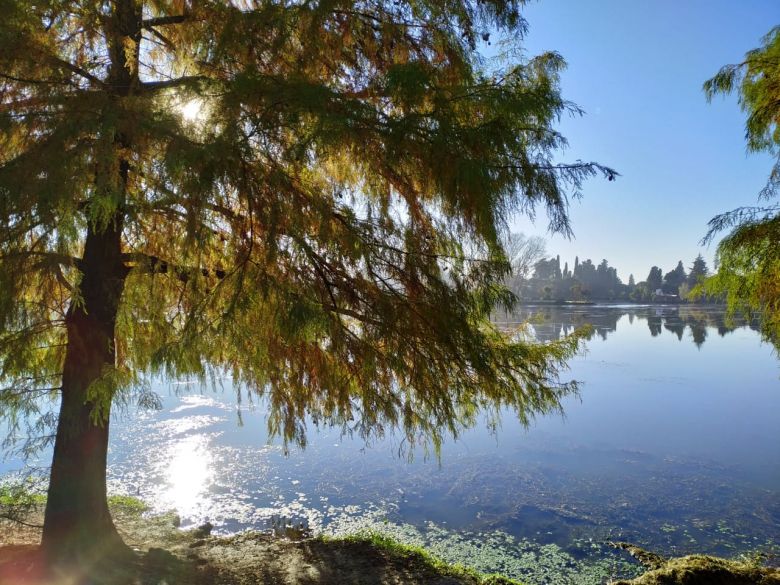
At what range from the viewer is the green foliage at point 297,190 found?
2984 millimetres

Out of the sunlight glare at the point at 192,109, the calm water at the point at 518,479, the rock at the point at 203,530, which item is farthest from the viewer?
the calm water at the point at 518,479

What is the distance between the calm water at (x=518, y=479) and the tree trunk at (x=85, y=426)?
3.97 ft

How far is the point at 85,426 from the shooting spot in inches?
160

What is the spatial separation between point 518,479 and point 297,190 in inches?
288

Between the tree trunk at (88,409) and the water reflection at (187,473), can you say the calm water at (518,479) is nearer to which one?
the water reflection at (187,473)

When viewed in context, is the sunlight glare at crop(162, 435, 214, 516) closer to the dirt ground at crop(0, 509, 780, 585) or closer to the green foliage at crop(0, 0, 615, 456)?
the dirt ground at crop(0, 509, 780, 585)

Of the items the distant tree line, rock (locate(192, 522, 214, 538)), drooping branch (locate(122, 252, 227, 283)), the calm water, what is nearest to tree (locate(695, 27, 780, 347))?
the calm water

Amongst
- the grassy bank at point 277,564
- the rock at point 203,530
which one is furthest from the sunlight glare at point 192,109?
the rock at point 203,530

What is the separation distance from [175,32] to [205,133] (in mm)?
1961

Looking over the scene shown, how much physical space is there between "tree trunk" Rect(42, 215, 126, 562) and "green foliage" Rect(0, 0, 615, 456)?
19 centimetres

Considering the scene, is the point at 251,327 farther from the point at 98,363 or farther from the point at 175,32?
the point at 175,32

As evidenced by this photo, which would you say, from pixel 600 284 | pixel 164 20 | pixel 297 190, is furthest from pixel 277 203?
pixel 600 284

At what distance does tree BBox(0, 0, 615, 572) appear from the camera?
9.84 feet

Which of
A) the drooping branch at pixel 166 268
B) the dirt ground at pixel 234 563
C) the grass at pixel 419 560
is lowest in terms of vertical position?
the grass at pixel 419 560
